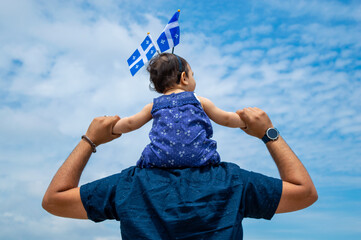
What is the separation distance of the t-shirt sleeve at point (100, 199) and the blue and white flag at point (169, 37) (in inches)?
149

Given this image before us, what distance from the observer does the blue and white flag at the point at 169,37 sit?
6.40 meters

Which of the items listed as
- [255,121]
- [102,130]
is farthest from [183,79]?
[102,130]

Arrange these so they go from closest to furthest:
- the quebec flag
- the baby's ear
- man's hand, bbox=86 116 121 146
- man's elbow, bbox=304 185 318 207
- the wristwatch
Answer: man's elbow, bbox=304 185 318 207
the wristwatch
man's hand, bbox=86 116 121 146
the baby's ear
the quebec flag

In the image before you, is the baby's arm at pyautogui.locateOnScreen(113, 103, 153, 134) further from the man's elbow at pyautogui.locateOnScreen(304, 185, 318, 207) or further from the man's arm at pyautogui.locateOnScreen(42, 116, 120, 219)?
the man's elbow at pyautogui.locateOnScreen(304, 185, 318, 207)

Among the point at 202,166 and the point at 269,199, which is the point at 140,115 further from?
the point at 269,199

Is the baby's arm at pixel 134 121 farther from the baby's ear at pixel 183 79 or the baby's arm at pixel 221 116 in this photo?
the baby's arm at pixel 221 116

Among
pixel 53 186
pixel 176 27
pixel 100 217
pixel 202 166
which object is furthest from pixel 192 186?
pixel 176 27

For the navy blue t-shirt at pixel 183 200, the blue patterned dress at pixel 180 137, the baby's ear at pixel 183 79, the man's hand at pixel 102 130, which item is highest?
the baby's ear at pixel 183 79

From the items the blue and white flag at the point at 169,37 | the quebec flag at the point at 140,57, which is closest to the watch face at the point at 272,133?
the quebec flag at the point at 140,57

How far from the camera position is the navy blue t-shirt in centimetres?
285

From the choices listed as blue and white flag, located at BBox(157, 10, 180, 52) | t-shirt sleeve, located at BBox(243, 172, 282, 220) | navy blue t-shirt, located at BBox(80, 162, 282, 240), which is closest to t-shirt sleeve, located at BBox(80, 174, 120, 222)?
navy blue t-shirt, located at BBox(80, 162, 282, 240)

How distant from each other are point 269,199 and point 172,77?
5.18ft

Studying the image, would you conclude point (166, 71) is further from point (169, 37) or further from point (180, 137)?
point (169, 37)

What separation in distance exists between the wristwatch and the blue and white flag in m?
3.39
